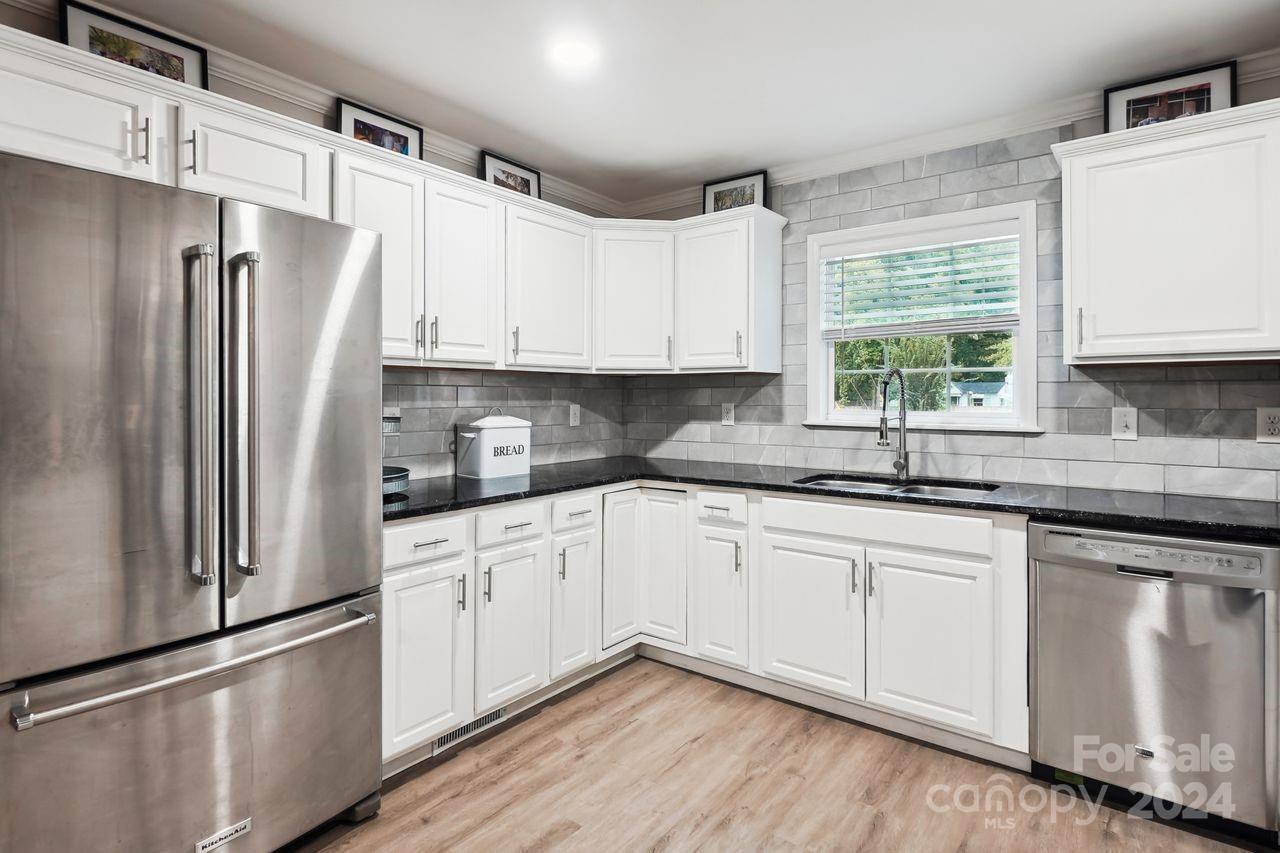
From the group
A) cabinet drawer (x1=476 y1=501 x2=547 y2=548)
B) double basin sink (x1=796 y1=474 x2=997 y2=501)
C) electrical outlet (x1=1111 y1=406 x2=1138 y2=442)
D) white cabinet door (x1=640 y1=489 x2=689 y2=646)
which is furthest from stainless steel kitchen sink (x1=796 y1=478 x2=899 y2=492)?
cabinet drawer (x1=476 y1=501 x2=547 y2=548)

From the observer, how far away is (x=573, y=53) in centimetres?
236

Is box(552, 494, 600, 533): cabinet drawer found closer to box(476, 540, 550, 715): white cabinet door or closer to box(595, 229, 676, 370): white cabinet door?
box(476, 540, 550, 715): white cabinet door

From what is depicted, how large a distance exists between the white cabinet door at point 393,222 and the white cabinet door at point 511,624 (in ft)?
2.99

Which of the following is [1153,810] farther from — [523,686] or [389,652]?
[389,652]

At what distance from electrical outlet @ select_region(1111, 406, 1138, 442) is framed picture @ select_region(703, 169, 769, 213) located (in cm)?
188

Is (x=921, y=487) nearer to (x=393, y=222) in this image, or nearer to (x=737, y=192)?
(x=737, y=192)

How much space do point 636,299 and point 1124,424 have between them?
225cm

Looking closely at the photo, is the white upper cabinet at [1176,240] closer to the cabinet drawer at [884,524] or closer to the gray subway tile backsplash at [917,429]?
the gray subway tile backsplash at [917,429]

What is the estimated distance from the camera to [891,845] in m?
1.96

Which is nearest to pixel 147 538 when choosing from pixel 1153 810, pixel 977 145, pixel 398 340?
pixel 398 340

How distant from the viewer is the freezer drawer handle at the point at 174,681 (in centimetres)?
139

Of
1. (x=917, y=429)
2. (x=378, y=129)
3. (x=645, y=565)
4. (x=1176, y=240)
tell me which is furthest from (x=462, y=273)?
(x=1176, y=240)

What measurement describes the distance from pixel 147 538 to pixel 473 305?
5.09 feet

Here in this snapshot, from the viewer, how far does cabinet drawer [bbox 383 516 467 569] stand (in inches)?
86.1
